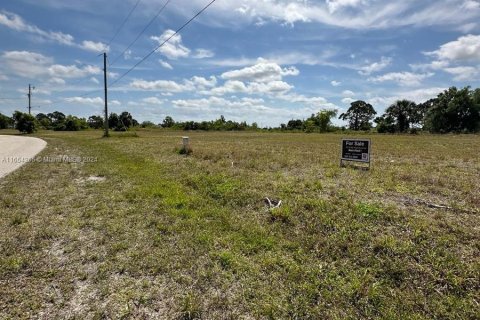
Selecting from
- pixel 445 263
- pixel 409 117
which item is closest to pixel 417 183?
pixel 445 263

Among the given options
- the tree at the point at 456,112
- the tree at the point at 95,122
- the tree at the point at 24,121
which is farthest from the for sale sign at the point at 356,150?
the tree at the point at 95,122

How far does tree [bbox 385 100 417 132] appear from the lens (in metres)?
78.6

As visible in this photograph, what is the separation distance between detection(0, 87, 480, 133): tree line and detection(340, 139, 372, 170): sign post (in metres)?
59.0

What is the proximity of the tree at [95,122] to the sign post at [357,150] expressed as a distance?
96.1 metres

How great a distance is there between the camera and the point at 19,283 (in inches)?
138

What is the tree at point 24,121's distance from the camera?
5172 cm

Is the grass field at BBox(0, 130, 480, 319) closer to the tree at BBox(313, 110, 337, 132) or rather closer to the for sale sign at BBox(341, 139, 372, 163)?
the for sale sign at BBox(341, 139, 372, 163)

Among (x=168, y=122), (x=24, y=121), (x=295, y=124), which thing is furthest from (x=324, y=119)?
(x=24, y=121)

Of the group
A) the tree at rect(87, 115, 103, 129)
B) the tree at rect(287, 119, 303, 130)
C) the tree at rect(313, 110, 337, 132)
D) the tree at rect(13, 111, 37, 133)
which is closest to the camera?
the tree at rect(13, 111, 37, 133)

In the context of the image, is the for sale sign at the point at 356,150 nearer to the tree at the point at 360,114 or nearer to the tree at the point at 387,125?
the tree at the point at 387,125

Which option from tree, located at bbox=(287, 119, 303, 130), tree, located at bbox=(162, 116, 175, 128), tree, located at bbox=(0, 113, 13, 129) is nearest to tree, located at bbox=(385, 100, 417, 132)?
tree, located at bbox=(287, 119, 303, 130)

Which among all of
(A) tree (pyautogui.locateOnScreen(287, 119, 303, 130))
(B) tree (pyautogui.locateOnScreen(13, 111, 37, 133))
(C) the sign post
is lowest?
(C) the sign post

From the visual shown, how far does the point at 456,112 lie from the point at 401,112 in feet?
45.3

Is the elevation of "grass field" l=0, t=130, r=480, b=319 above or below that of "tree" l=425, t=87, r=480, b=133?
below
